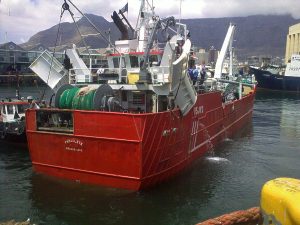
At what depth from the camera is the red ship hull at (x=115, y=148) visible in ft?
35.7

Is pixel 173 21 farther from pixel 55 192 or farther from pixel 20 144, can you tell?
pixel 20 144

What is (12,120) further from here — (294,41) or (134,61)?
(294,41)

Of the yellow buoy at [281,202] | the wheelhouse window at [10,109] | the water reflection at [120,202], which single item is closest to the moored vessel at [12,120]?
the wheelhouse window at [10,109]

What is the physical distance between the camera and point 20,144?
19016 mm

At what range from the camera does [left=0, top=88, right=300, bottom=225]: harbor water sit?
10.3 metres

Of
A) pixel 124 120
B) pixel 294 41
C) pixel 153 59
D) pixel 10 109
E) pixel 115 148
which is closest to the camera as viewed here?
pixel 124 120

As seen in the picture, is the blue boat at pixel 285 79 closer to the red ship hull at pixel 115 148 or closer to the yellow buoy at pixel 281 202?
the red ship hull at pixel 115 148

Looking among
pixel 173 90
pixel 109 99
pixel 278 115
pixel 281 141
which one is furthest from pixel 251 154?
pixel 278 115

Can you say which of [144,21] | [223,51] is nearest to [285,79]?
[223,51]

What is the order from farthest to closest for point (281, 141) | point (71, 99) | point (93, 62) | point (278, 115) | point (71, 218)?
point (278, 115) < point (281, 141) < point (93, 62) < point (71, 99) < point (71, 218)

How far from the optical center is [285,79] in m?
67.2

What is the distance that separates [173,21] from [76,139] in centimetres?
587

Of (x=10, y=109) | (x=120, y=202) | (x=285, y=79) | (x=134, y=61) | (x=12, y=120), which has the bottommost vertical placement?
(x=120, y=202)

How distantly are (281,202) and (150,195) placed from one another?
6970 mm
